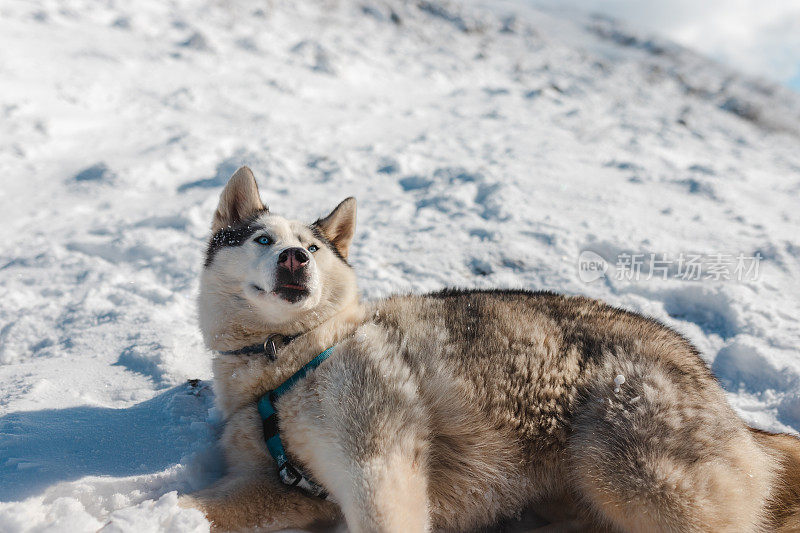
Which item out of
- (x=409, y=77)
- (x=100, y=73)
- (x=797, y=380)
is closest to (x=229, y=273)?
(x=797, y=380)

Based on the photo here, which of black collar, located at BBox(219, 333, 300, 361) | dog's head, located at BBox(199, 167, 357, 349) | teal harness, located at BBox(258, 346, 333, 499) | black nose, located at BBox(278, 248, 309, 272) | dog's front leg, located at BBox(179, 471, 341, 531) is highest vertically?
black nose, located at BBox(278, 248, 309, 272)

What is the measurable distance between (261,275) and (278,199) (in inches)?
181

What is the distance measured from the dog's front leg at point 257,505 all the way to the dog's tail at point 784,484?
206 cm

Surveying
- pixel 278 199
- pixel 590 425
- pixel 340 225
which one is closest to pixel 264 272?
pixel 340 225

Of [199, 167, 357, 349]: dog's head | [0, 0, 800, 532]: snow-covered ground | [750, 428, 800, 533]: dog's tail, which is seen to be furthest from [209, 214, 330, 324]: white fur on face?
[750, 428, 800, 533]: dog's tail

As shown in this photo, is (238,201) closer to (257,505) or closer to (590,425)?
(257,505)

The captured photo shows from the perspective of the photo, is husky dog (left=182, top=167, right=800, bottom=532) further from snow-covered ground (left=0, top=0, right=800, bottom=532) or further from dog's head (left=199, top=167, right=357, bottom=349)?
snow-covered ground (left=0, top=0, right=800, bottom=532)

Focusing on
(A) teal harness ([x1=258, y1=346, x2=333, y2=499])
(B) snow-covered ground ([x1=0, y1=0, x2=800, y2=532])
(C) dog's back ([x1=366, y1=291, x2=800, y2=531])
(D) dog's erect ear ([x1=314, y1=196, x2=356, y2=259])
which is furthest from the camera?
(D) dog's erect ear ([x1=314, y1=196, x2=356, y2=259])

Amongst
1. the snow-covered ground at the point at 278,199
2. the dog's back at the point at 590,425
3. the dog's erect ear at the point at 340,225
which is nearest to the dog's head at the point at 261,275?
the dog's erect ear at the point at 340,225

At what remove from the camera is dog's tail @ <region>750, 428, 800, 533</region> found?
2236mm

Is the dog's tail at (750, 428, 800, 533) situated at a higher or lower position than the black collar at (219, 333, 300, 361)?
lower

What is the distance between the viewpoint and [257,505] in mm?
2359

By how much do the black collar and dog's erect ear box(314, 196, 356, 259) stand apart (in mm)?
918

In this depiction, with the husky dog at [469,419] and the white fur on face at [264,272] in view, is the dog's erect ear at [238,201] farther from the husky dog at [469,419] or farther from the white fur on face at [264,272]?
the husky dog at [469,419]
